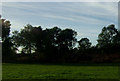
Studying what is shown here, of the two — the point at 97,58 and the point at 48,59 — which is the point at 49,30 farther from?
the point at 97,58

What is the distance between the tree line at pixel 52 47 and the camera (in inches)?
2151

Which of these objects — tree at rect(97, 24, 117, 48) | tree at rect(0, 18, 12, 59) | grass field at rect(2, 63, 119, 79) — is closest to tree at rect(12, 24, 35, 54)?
tree at rect(0, 18, 12, 59)

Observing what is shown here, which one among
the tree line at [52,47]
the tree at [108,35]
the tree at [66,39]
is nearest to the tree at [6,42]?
the tree line at [52,47]

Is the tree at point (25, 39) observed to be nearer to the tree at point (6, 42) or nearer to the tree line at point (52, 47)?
the tree line at point (52, 47)

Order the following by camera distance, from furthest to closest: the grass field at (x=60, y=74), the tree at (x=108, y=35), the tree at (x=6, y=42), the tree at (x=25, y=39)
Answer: the tree at (x=108, y=35)
the tree at (x=25, y=39)
the tree at (x=6, y=42)
the grass field at (x=60, y=74)

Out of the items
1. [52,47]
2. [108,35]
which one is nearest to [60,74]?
[52,47]

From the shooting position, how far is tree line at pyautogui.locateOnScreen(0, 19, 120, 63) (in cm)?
5462

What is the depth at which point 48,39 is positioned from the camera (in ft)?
206

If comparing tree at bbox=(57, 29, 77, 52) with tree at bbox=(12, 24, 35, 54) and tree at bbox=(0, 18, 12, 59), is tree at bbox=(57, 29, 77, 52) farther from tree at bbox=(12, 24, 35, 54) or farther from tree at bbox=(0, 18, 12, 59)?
tree at bbox=(0, 18, 12, 59)

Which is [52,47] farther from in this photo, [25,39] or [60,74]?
[60,74]

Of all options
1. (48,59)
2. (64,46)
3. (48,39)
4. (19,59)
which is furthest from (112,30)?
(19,59)

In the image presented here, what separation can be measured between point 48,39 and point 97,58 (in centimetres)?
1549

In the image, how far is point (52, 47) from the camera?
59.7 metres

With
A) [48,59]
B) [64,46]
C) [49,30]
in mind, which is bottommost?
[48,59]
